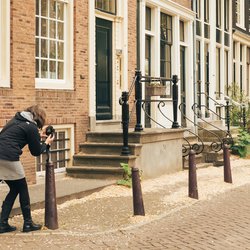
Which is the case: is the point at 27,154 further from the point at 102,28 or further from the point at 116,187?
the point at 102,28

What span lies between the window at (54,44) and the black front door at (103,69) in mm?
1511

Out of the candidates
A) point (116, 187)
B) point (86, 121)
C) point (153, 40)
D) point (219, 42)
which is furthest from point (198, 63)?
point (116, 187)

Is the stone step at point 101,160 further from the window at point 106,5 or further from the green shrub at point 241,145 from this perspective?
the green shrub at point 241,145

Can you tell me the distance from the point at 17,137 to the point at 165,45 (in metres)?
11.3

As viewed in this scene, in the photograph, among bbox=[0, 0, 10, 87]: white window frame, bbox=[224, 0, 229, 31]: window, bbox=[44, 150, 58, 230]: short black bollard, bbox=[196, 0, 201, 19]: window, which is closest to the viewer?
bbox=[44, 150, 58, 230]: short black bollard

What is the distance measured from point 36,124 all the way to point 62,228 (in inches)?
56.1

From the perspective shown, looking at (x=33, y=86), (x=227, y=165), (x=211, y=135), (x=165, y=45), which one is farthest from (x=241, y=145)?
(x=33, y=86)

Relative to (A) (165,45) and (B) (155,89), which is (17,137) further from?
(A) (165,45)

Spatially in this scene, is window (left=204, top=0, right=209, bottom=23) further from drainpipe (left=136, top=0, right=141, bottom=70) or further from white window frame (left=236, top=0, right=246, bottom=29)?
drainpipe (left=136, top=0, right=141, bottom=70)

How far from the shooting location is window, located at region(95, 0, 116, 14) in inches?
556

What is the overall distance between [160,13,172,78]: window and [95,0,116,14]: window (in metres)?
3.37

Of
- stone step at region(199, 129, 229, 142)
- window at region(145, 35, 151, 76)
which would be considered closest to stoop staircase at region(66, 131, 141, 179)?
window at region(145, 35, 151, 76)

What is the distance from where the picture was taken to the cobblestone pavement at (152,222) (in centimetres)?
717

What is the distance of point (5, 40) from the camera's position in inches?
427
